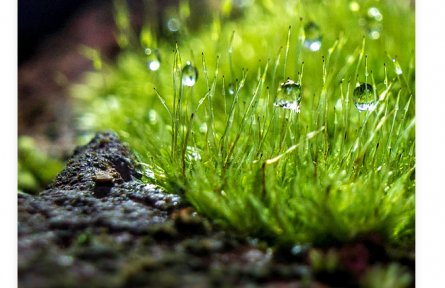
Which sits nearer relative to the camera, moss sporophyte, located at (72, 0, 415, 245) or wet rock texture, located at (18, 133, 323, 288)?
wet rock texture, located at (18, 133, 323, 288)

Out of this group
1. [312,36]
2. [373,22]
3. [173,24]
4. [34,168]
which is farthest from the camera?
[173,24]

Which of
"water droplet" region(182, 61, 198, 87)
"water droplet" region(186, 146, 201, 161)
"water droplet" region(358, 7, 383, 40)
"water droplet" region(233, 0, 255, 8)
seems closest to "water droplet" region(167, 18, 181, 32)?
"water droplet" region(233, 0, 255, 8)

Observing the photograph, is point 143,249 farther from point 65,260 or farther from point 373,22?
point 373,22

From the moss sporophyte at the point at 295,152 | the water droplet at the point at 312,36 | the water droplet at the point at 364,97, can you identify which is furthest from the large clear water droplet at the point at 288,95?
the water droplet at the point at 312,36

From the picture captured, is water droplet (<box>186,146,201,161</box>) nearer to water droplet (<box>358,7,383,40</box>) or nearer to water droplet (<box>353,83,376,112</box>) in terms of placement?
water droplet (<box>353,83,376,112</box>)

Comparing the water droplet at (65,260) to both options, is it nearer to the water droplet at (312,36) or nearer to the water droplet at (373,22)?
the water droplet at (312,36)

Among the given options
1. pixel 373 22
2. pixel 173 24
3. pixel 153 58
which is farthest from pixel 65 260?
pixel 173 24
